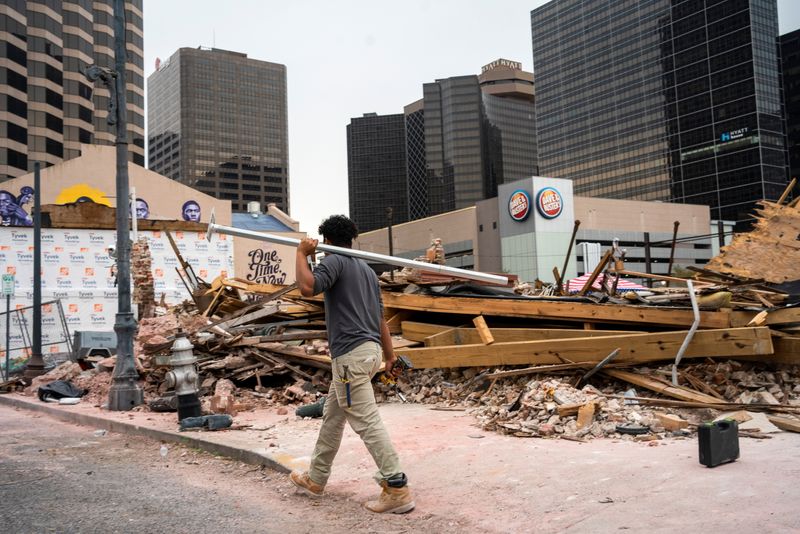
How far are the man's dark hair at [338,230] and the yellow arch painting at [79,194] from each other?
42.0 m

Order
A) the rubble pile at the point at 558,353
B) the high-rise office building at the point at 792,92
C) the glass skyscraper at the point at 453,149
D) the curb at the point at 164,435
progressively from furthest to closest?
the glass skyscraper at the point at 453,149, the high-rise office building at the point at 792,92, the rubble pile at the point at 558,353, the curb at the point at 164,435

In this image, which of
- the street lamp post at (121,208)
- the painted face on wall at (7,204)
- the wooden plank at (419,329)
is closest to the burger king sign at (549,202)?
the painted face on wall at (7,204)

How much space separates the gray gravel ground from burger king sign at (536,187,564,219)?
82.0 metres

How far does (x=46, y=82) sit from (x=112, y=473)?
89.0 m

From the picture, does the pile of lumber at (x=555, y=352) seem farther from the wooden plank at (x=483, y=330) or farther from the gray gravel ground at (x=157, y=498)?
the gray gravel ground at (x=157, y=498)

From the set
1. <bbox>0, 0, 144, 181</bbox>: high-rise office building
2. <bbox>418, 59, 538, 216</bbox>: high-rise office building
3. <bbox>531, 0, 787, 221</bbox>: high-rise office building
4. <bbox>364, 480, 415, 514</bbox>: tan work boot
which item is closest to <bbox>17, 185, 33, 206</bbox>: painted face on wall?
<bbox>0, 0, 144, 181</bbox>: high-rise office building

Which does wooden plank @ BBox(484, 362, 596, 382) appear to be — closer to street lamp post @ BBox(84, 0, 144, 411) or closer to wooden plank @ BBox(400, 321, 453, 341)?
wooden plank @ BBox(400, 321, 453, 341)

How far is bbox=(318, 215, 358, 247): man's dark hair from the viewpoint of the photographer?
4.74 meters

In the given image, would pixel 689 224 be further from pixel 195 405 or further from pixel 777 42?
pixel 195 405

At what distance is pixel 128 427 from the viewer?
27.2 ft

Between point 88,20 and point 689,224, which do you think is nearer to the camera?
point 88,20

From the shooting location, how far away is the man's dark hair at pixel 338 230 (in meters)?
4.74

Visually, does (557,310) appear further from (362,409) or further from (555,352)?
(362,409)

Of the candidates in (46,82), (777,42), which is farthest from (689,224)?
(46,82)
